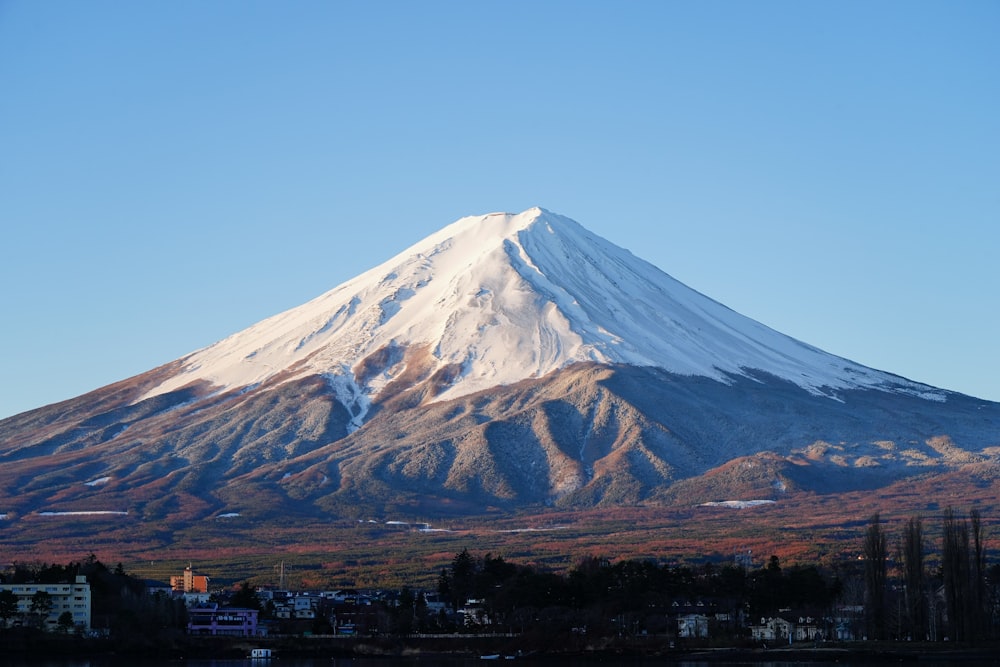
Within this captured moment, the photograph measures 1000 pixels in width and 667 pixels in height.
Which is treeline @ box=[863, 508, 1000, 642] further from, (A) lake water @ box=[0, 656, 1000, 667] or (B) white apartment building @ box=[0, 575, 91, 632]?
(B) white apartment building @ box=[0, 575, 91, 632]

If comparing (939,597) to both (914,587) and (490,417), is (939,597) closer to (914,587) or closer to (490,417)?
(914,587)

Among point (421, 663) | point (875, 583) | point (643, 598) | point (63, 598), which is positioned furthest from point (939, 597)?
point (63, 598)

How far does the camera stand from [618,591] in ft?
264

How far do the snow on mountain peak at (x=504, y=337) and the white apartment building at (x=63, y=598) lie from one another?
296ft

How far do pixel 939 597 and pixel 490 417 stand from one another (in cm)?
8938

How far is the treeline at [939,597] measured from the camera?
68.5 meters

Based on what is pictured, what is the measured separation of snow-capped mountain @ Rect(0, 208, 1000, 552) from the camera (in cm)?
Result: 14988

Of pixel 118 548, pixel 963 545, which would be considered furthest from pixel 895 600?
pixel 118 548

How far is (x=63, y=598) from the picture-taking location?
78.4 meters

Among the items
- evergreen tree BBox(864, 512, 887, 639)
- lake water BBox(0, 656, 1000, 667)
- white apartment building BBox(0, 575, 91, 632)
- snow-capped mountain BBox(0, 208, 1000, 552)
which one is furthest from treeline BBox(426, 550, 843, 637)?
snow-capped mountain BBox(0, 208, 1000, 552)

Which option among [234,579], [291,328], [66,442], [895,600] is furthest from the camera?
[291,328]

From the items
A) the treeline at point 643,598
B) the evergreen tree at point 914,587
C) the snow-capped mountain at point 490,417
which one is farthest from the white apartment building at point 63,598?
the snow-capped mountain at point 490,417

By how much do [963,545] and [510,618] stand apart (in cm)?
2176

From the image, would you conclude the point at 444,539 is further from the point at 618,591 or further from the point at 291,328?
the point at 291,328
